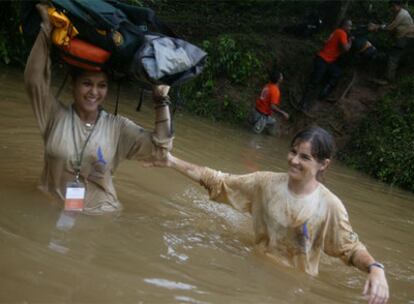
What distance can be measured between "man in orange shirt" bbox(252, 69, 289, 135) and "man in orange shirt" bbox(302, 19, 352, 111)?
135cm

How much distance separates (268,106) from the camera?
1174cm

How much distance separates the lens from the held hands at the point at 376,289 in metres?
3.27

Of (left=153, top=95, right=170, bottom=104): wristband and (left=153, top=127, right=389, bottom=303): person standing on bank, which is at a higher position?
(left=153, top=95, right=170, bottom=104): wristband

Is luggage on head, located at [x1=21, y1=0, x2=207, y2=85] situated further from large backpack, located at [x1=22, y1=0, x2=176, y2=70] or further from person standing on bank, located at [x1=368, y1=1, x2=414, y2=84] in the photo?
person standing on bank, located at [x1=368, y1=1, x2=414, y2=84]

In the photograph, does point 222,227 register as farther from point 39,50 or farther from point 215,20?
point 215,20

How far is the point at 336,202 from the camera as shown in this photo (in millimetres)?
3898

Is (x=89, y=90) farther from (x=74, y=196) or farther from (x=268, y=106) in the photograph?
(x=268, y=106)

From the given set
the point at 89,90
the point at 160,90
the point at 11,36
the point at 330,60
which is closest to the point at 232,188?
the point at 160,90

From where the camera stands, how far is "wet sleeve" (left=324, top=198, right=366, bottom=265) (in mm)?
3797

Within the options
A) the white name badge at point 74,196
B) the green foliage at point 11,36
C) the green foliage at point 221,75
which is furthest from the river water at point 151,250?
the green foliage at point 221,75

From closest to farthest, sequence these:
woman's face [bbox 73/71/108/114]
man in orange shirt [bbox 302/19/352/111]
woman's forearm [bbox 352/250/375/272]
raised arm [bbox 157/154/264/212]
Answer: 1. woman's forearm [bbox 352/250/375/272]
2. woman's face [bbox 73/71/108/114]
3. raised arm [bbox 157/154/264/212]
4. man in orange shirt [bbox 302/19/352/111]

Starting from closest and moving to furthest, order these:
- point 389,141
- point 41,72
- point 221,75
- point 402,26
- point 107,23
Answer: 1. point 107,23
2. point 41,72
3. point 389,141
4. point 402,26
5. point 221,75

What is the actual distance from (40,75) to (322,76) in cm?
1015

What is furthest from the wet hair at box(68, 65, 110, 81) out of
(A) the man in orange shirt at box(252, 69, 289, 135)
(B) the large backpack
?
(A) the man in orange shirt at box(252, 69, 289, 135)
